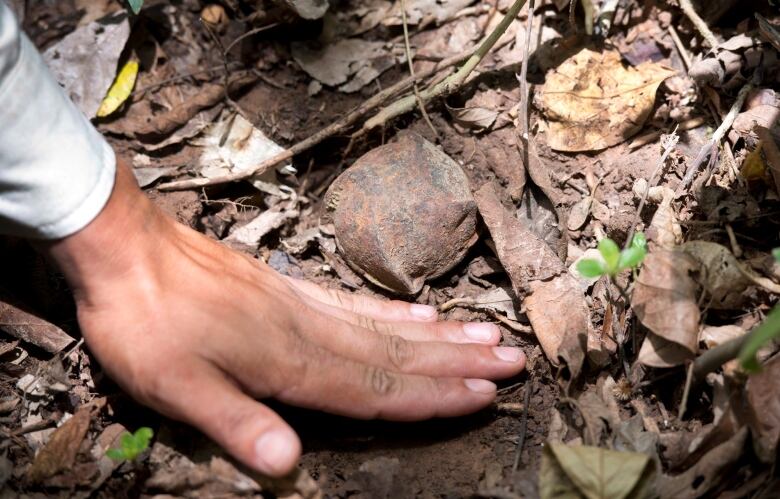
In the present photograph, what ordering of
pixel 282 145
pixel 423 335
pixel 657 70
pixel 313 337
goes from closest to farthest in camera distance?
1. pixel 313 337
2. pixel 423 335
3. pixel 657 70
4. pixel 282 145

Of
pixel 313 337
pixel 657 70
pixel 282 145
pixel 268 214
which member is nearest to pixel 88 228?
pixel 313 337

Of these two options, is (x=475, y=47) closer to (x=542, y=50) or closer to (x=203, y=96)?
(x=542, y=50)

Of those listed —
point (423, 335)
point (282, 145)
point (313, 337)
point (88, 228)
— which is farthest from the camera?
point (282, 145)

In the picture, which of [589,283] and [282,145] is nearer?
[589,283]

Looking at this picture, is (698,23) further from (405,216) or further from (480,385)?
(480,385)

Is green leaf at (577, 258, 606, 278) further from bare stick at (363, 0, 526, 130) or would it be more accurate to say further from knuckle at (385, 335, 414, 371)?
bare stick at (363, 0, 526, 130)

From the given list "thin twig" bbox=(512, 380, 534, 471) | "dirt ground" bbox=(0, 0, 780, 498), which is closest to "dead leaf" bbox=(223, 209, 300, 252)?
"dirt ground" bbox=(0, 0, 780, 498)

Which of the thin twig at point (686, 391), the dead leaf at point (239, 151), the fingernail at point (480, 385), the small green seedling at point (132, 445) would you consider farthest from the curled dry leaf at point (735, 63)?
the small green seedling at point (132, 445)

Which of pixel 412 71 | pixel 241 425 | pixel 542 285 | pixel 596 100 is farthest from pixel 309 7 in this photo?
pixel 241 425
